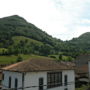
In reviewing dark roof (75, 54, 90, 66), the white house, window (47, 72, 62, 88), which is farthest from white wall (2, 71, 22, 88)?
dark roof (75, 54, 90, 66)

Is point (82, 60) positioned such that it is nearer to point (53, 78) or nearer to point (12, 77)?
point (53, 78)

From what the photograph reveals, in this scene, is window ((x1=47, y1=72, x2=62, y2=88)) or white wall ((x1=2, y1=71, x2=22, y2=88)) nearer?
white wall ((x1=2, y1=71, x2=22, y2=88))

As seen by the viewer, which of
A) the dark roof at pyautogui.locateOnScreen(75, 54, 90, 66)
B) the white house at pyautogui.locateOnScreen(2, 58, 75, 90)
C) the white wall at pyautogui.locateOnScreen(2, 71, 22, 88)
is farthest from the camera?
the dark roof at pyautogui.locateOnScreen(75, 54, 90, 66)

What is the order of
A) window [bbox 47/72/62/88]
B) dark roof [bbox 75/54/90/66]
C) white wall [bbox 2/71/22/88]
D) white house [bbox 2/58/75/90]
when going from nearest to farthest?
white house [bbox 2/58/75/90]
white wall [bbox 2/71/22/88]
window [bbox 47/72/62/88]
dark roof [bbox 75/54/90/66]

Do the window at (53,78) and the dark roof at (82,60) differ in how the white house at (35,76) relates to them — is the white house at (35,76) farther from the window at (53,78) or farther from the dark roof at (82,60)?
the dark roof at (82,60)

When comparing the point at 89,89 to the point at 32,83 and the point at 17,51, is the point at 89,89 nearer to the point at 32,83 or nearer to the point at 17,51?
the point at 32,83

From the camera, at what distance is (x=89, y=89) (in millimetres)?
31031

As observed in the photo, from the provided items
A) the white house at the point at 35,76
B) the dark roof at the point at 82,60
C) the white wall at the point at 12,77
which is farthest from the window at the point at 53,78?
the dark roof at the point at 82,60

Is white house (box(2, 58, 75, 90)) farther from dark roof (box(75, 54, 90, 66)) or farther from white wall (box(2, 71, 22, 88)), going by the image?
dark roof (box(75, 54, 90, 66))

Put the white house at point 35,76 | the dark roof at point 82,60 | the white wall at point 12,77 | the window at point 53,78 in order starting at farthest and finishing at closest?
the dark roof at point 82,60, the window at point 53,78, the white wall at point 12,77, the white house at point 35,76

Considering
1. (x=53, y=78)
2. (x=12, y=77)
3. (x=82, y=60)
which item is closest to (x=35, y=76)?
(x=12, y=77)

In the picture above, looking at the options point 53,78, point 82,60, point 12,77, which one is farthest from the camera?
point 82,60

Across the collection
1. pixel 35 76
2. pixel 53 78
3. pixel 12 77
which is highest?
pixel 35 76

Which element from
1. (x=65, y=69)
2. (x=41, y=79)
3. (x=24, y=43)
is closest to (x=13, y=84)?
(x=41, y=79)
